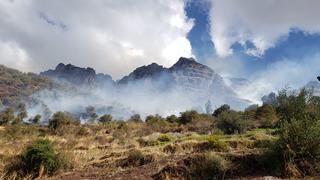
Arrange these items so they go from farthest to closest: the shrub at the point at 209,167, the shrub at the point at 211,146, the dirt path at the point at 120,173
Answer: the shrub at the point at 211,146
the dirt path at the point at 120,173
the shrub at the point at 209,167

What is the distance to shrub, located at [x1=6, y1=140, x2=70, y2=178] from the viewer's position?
2031cm

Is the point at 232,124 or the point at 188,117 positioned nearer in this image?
the point at 232,124

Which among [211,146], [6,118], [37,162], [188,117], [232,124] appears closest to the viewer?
[37,162]

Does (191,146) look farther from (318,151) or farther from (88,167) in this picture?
(318,151)

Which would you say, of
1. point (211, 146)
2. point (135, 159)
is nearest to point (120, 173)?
point (135, 159)

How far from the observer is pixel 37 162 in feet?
67.2

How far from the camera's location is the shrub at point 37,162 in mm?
20312

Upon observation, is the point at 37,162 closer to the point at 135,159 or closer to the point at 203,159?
the point at 135,159

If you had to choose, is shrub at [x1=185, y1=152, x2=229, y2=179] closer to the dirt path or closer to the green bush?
the dirt path

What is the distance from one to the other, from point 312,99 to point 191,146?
738cm

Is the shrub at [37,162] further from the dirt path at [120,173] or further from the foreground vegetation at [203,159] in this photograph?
the dirt path at [120,173]

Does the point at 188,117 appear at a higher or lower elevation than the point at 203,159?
higher

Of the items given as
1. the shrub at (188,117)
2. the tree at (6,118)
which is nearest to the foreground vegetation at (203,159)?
the shrub at (188,117)

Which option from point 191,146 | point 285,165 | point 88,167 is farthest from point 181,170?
point 191,146
